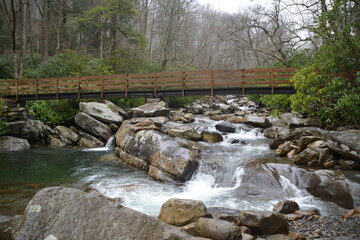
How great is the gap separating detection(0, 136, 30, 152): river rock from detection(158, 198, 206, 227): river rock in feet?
35.5

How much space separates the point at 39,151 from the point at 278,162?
432 inches

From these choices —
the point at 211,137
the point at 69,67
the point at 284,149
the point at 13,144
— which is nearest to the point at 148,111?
the point at 211,137

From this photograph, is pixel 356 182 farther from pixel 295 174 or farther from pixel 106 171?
pixel 106 171

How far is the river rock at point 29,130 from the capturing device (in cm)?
1391

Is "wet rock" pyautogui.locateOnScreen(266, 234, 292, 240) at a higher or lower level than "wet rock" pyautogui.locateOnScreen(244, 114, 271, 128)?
lower

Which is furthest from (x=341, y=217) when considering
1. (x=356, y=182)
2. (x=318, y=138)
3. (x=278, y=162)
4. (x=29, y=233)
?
(x=29, y=233)

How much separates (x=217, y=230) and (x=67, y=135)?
12.6 metres

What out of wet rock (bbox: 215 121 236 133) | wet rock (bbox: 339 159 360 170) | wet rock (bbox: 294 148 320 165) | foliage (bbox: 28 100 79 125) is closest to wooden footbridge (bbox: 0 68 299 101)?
foliage (bbox: 28 100 79 125)

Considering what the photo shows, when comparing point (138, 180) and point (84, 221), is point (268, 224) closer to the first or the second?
point (84, 221)

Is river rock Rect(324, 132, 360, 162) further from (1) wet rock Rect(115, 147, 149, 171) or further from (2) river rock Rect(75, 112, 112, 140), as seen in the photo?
(2) river rock Rect(75, 112, 112, 140)

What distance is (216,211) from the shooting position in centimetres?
625

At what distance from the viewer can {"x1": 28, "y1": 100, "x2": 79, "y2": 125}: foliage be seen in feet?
52.7

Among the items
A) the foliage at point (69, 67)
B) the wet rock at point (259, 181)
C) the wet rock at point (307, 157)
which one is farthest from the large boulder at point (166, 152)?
the foliage at point (69, 67)

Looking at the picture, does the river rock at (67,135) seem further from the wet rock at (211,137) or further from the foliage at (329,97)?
the foliage at (329,97)
